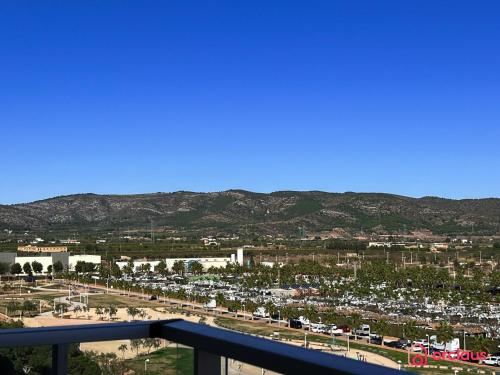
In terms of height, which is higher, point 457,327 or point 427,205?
point 427,205

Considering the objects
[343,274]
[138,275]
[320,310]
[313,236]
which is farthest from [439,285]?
[313,236]

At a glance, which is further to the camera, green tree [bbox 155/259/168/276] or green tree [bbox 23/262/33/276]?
green tree [bbox 155/259/168/276]

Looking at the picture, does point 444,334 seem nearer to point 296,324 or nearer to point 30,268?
point 296,324

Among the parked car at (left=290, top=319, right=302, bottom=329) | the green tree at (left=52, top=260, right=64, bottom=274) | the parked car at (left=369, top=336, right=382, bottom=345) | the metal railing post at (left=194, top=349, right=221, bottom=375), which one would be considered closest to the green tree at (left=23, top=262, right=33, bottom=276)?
the green tree at (left=52, top=260, right=64, bottom=274)

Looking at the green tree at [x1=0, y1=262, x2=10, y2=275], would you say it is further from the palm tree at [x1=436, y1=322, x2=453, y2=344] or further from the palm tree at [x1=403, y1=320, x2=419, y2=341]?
the palm tree at [x1=436, y1=322, x2=453, y2=344]

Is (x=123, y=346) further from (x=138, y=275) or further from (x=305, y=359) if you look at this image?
(x=138, y=275)

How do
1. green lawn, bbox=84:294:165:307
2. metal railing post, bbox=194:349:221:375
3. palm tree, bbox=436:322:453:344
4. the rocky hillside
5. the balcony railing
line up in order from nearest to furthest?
the balcony railing < metal railing post, bbox=194:349:221:375 < palm tree, bbox=436:322:453:344 < green lawn, bbox=84:294:165:307 < the rocky hillside

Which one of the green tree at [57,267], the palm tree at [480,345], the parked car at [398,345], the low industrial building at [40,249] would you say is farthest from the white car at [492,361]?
the low industrial building at [40,249]

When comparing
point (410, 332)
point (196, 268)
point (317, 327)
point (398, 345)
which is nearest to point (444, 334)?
point (410, 332)
